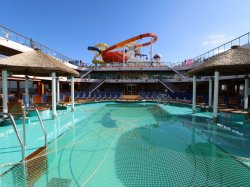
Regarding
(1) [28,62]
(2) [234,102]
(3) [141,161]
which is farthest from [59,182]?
(2) [234,102]

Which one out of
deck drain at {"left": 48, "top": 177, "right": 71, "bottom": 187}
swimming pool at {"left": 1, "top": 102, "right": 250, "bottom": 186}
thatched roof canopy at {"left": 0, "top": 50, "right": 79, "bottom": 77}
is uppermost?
thatched roof canopy at {"left": 0, "top": 50, "right": 79, "bottom": 77}

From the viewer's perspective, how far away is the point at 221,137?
617 centimetres

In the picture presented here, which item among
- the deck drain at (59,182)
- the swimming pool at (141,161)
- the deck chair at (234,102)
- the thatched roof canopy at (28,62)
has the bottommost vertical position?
the deck drain at (59,182)

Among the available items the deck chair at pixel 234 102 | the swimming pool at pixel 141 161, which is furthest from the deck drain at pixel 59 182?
the deck chair at pixel 234 102

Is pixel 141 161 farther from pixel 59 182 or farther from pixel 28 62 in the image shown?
pixel 28 62

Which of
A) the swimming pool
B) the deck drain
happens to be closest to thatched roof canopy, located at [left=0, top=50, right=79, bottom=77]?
the swimming pool

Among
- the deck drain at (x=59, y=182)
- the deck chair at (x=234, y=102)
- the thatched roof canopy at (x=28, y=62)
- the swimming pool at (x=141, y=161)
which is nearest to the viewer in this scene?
the deck drain at (x=59, y=182)

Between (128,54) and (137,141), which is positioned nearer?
(137,141)

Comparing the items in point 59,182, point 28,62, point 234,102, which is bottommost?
point 59,182

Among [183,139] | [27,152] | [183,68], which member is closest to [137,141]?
[183,139]

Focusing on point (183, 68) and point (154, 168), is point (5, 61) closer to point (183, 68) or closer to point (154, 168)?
point (154, 168)

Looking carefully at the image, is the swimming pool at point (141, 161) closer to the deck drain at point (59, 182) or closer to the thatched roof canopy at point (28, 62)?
the deck drain at point (59, 182)

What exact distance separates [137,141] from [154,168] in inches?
75.2

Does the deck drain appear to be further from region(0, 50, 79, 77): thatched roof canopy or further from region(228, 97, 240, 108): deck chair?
region(228, 97, 240, 108): deck chair
